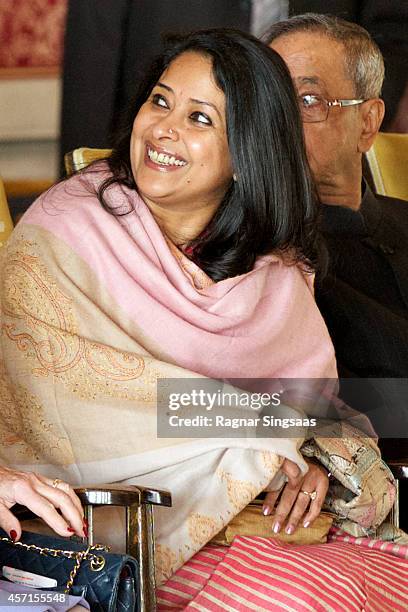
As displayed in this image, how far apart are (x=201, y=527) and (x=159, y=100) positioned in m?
0.78

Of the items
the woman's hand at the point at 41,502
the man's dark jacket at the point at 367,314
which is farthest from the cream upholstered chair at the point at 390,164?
the woman's hand at the point at 41,502

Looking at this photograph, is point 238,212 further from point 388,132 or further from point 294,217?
point 388,132

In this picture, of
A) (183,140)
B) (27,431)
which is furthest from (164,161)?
(27,431)

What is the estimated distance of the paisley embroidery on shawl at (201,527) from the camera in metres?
1.86

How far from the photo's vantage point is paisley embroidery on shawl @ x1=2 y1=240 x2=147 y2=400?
1872mm

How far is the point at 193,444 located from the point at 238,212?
0.50 metres

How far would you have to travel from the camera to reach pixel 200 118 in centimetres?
203

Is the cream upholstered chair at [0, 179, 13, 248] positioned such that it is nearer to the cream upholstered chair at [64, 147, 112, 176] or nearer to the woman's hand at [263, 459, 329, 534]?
the cream upholstered chair at [64, 147, 112, 176]

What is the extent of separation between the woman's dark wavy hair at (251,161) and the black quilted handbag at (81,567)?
76cm

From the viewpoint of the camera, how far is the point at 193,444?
1.86m

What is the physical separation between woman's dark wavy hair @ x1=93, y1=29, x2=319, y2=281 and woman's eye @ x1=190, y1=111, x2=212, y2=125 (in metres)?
0.04

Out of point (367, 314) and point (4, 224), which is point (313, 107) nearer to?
point (367, 314)

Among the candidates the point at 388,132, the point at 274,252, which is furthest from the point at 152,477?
the point at 388,132

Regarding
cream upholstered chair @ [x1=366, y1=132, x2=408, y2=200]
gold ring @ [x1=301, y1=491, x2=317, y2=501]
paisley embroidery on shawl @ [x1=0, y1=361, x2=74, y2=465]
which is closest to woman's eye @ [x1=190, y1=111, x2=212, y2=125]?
paisley embroidery on shawl @ [x1=0, y1=361, x2=74, y2=465]
